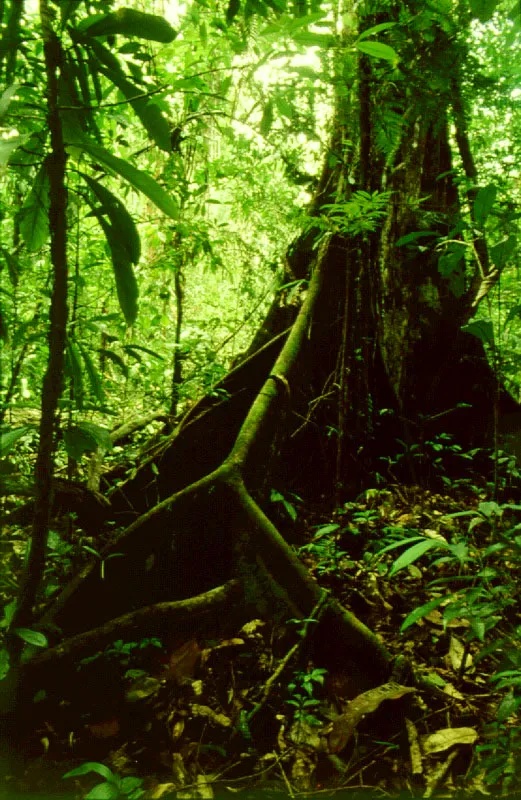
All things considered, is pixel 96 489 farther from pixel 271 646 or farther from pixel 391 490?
pixel 391 490

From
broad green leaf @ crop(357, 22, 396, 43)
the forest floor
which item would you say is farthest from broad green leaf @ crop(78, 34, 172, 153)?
the forest floor

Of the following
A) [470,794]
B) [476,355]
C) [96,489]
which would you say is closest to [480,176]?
[476,355]

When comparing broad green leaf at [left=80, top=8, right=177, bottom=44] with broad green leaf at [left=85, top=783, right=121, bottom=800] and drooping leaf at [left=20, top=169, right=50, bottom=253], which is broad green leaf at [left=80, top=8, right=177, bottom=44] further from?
broad green leaf at [left=85, top=783, right=121, bottom=800]

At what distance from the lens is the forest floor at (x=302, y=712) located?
1778 millimetres

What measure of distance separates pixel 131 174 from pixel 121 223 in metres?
0.16

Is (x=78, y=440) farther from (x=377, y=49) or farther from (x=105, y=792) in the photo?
(x=377, y=49)

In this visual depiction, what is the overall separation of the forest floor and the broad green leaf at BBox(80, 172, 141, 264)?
1303 mm

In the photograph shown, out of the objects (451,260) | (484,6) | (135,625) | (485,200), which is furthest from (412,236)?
(135,625)

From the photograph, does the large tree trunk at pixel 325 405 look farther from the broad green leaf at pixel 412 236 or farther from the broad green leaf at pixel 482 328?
the broad green leaf at pixel 482 328

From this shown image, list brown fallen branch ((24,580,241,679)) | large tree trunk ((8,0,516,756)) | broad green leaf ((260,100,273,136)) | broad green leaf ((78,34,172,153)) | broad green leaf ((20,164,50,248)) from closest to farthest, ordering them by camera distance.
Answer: broad green leaf ((78,34,172,153))
broad green leaf ((20,164,50,248))
brown fallen branch ((24,580,241,679))
broad green leaf ((260,100,273,136))
large tree trunk ((8,0,516,756))

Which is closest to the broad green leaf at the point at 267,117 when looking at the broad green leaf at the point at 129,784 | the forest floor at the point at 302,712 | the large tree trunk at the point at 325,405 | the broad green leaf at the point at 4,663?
the large tree trunk at the point at 325,405

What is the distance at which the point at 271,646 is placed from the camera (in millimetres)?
2381

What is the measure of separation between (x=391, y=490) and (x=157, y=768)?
2350 mm

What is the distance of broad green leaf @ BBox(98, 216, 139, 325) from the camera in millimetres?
1686
